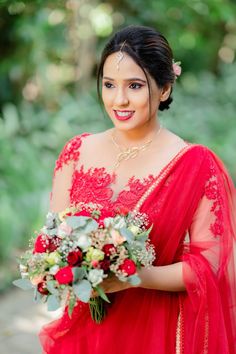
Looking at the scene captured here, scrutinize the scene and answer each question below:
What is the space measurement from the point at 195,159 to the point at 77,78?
8123 mm

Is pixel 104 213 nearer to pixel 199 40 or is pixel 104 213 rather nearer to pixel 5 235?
pixel 5 235

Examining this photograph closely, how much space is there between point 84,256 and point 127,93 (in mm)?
694

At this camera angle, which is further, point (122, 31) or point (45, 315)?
point (45, 315)

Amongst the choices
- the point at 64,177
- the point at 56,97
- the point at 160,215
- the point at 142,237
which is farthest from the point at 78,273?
the point at 56,97

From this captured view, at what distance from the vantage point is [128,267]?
7.64 feet

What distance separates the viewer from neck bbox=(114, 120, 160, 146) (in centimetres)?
284

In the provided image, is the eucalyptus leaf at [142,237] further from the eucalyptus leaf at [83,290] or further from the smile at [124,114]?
the smile at [124,114]

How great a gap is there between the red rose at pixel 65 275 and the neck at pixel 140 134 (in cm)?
76

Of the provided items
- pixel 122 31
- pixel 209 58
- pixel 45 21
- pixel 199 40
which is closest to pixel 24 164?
pixel 45 21

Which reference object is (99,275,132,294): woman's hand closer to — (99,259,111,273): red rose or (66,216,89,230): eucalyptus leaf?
(99,259,111,273): red rose

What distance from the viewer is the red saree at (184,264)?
2.69 meters

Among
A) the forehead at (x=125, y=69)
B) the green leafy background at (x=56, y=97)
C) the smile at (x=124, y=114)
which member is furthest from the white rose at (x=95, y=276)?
the green leafy background at (x=56, y=97)

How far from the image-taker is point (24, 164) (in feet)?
24.3

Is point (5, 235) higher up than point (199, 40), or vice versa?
point (199, 40)
